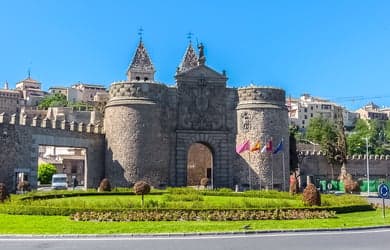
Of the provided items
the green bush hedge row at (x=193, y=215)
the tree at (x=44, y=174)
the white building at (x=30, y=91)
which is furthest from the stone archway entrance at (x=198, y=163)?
the white building at (x=30, y=91)

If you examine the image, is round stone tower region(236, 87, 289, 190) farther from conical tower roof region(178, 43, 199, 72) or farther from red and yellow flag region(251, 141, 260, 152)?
conical tower roof region(178, 43, 199, 72)

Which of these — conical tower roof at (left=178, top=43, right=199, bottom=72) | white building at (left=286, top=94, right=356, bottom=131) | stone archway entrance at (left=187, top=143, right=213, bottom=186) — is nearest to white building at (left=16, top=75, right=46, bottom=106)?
white building at (left=286, top=94, right=356, bottom=131)

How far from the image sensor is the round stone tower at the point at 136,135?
44656 millimetres

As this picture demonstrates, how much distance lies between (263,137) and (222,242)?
32.7m

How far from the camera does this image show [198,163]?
194 feet

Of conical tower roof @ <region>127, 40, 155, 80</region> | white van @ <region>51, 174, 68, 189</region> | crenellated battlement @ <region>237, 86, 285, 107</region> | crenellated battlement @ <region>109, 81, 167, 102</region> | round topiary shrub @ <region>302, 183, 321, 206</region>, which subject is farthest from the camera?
conical tower roof @ <region>127, 40, 155, 80</region>

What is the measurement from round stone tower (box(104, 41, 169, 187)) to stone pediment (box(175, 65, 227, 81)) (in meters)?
2.39

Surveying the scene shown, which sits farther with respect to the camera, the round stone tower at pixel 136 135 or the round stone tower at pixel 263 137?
the round stone tower at pixel 263 137

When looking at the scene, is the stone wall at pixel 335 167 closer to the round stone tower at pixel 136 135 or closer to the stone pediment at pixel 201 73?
the stone pediment at pixel 201 73

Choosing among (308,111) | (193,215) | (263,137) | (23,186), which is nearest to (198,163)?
(263,137)

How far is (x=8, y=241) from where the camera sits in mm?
15250

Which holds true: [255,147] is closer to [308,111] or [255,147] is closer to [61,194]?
[61,194]

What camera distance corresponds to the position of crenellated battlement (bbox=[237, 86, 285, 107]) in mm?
47906

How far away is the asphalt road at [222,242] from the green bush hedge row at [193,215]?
401cm
